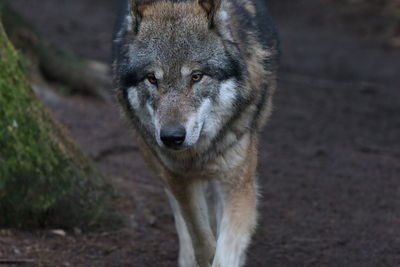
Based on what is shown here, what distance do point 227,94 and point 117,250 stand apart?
164 cm

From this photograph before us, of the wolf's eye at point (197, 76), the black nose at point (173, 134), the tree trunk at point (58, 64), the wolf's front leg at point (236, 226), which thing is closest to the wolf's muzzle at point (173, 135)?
the black nose at point (173, 134)

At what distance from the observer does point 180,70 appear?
4238mm

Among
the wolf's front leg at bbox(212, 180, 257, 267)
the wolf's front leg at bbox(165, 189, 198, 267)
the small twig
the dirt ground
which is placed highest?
the wolf's front leg at bbox(212, 180, 257, 267)

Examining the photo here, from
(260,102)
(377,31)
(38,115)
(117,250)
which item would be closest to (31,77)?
(38,115)

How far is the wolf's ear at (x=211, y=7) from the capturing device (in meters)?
4.45

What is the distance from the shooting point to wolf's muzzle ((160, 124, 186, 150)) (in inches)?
159

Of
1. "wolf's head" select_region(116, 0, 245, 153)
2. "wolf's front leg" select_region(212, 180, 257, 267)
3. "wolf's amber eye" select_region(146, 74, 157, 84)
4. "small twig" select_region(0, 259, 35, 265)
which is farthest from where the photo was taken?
"small twig" select_region(0, 259, 35, 265)

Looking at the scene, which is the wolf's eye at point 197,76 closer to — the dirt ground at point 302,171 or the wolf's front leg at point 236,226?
the wolf's front leg at point 236,226

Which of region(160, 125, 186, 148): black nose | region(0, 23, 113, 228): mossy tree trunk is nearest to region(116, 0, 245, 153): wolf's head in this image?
region(160, 125, 186, 148): black nose

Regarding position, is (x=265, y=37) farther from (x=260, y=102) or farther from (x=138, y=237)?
(x=138, y=237)

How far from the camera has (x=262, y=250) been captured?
216 inches

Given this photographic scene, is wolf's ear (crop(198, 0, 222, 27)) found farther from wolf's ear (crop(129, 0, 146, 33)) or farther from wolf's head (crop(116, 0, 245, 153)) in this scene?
wolf's ear (crop(129, 0, 146, 33))

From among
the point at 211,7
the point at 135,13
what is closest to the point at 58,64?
the point at 135,13

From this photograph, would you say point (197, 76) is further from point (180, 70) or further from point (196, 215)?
point (196, 215)
